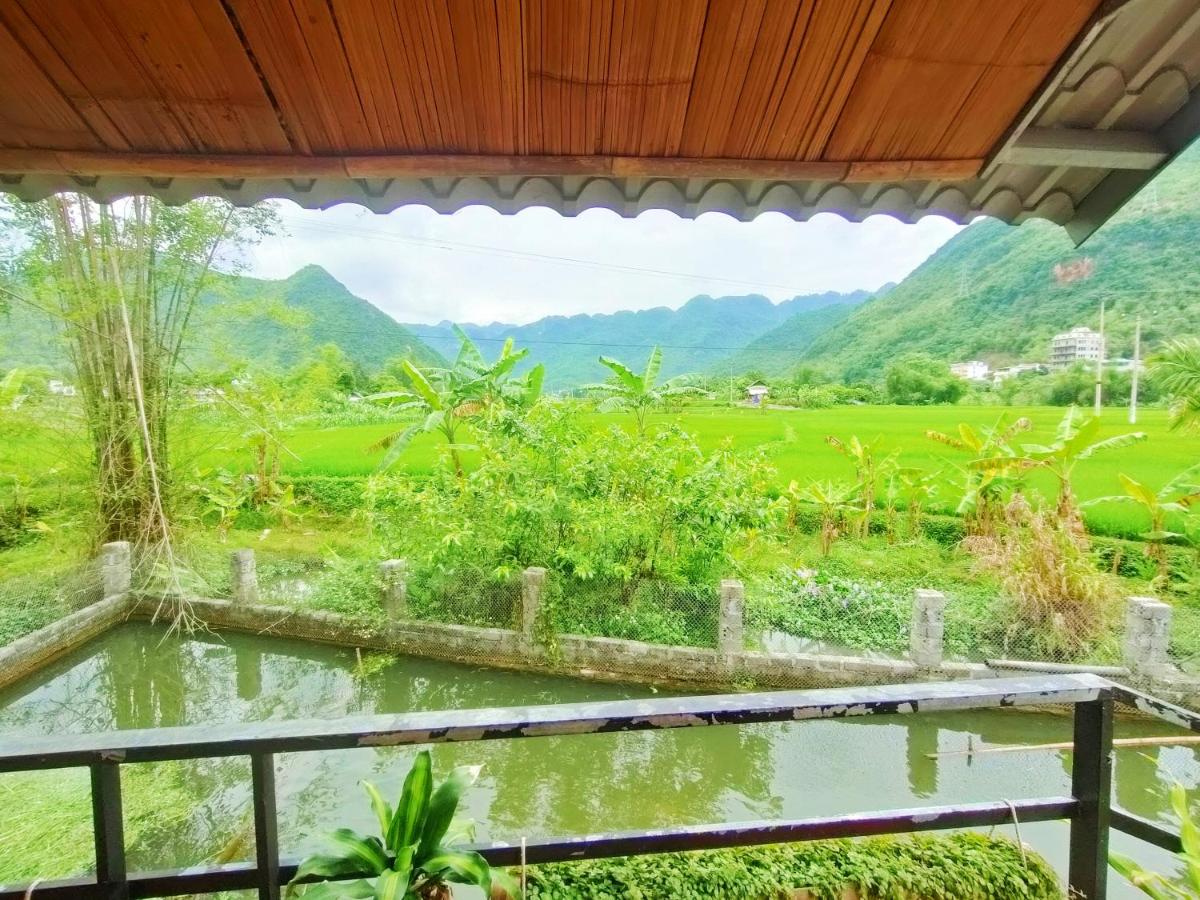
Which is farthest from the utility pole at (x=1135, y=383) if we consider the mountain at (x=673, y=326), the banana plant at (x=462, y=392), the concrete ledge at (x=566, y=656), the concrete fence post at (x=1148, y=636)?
the mountain at (x=673, y=326)

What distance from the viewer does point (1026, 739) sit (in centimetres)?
417

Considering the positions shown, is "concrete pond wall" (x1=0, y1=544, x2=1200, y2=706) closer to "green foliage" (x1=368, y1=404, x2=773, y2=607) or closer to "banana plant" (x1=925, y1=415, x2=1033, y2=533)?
"green foliage" (x1=368, y1=404, x2=773, y2=607)

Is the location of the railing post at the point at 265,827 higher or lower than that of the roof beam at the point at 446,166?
lower

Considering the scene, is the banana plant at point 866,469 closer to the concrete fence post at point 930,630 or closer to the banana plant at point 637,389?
the banana plant at point 637,389

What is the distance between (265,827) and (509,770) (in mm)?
3398

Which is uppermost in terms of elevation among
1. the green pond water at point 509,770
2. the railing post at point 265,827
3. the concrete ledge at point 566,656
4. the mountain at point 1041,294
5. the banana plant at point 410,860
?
the mountain at point 1041,294

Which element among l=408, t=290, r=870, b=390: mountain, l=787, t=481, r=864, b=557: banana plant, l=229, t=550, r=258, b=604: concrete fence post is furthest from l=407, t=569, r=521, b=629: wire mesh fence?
l=408, t=290, r=870, b=390: mountain

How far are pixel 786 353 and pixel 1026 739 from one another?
17.7 metres

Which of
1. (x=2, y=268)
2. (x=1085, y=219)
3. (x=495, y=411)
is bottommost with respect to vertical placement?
(x=495, y=411)

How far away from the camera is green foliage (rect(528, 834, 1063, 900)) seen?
1264 millimetres

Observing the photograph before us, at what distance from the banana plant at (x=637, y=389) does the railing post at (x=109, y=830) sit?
19.4 ft

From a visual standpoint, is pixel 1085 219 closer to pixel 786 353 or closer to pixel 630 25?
pixel 630 25

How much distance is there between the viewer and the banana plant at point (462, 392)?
6.73 meters

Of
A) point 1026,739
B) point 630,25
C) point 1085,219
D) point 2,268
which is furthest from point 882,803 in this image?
point 2,268
